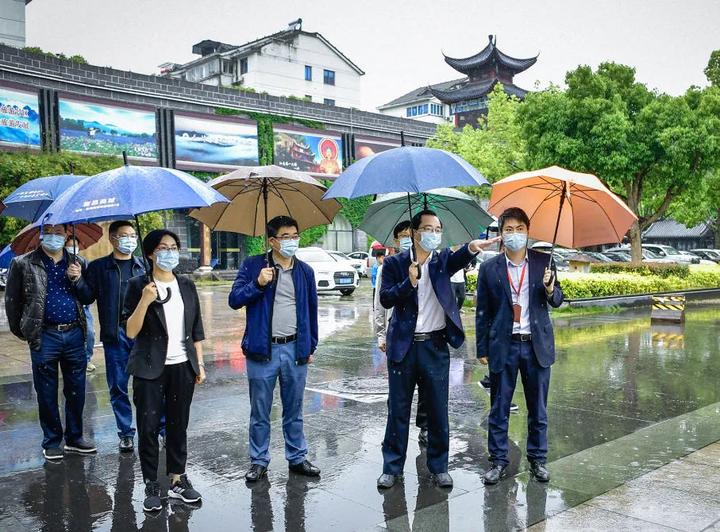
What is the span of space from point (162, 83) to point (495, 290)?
28911mm

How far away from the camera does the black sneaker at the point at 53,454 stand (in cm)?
546

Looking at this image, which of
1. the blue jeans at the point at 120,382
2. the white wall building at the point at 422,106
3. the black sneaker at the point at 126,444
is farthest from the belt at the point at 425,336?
the white wall building at the point at 422,106

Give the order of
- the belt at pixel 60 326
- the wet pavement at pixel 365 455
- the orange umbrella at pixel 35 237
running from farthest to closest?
the orange umbrella at pixel 35 237 < the belt at pixel 60 326 < the wet pavement at pixel 365 455

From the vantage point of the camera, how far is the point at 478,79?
55562 mm

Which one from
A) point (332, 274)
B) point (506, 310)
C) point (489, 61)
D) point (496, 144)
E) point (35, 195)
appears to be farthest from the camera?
point (489, 61)

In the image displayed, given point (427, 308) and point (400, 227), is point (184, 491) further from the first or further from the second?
point (400, 227)

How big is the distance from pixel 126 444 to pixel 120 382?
0.50 m

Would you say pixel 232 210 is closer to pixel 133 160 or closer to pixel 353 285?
pixel 353 285

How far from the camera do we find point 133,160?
96.6 ft

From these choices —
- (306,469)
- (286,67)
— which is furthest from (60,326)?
(286,67)

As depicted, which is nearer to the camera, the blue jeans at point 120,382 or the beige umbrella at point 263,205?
the beige umbrella at point 263,205

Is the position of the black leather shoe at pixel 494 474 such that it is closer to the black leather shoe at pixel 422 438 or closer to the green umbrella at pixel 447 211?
the black leather shoe at pixel 422 438

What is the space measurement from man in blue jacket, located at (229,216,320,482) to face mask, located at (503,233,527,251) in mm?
1443

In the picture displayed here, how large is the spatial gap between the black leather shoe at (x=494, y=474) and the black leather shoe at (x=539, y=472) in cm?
21
